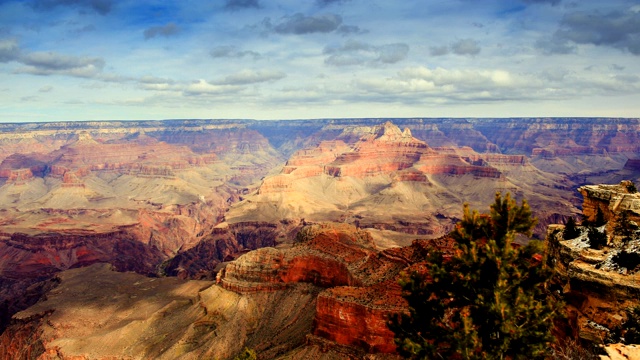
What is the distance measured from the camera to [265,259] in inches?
3041

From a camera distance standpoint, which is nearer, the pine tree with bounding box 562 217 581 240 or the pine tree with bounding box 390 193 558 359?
the pine tree with bounding box 390 193 558 359

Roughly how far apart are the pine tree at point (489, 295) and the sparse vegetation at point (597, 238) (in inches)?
323

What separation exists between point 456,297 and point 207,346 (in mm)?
50914

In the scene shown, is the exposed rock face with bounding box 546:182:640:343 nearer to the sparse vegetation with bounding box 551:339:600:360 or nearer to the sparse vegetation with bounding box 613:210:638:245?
the sparse vegetation with bounding box 613:210:638:245

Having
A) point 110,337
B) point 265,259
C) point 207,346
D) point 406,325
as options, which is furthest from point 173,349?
point 406,325

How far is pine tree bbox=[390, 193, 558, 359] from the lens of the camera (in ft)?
69.7

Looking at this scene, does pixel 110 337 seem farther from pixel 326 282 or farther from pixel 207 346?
pixel 326 282

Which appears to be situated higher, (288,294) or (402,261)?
(402,261)

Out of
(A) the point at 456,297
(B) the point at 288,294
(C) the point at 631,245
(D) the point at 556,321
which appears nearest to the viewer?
(A) the point at 456,297

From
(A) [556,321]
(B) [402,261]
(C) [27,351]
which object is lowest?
(C) [27,351]

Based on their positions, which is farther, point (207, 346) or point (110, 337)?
point (110, 337)

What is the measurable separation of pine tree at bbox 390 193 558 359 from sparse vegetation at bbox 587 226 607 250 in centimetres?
822

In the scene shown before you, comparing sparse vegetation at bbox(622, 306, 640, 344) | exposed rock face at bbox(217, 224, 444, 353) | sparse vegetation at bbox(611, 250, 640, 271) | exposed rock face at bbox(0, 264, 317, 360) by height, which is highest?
sparse vegetation at bbox(611, 250, 640, 271)

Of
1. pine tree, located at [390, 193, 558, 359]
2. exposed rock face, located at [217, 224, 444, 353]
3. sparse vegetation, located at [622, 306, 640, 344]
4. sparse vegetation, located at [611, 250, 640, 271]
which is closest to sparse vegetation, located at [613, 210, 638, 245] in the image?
sparse vegetation, located at [611, 250, 640, 271]
